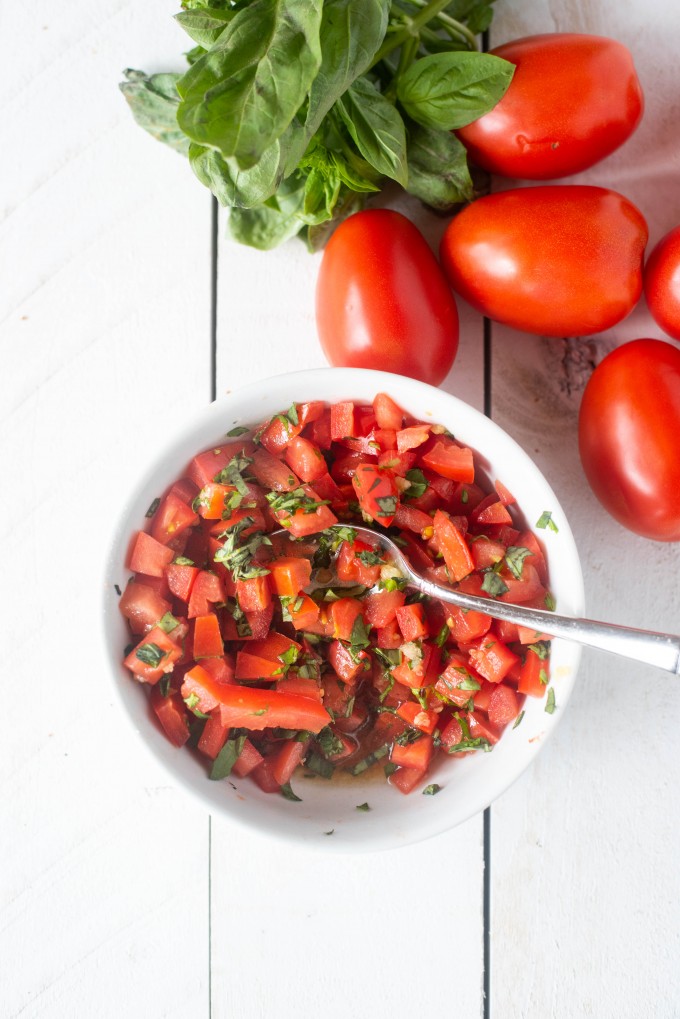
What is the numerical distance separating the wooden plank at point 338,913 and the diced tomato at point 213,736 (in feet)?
0.96

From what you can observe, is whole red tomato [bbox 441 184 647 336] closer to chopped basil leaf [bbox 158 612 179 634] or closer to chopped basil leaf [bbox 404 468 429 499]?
chopped basil leaf [bbox 404 468 429 499]

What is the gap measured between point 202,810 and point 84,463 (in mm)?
650

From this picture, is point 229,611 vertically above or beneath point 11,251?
beneath

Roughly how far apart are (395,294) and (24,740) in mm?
1012

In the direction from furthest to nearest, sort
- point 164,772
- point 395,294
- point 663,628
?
point 663,628
point 395,294
point 164,772

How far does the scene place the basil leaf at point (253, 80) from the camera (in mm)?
1118

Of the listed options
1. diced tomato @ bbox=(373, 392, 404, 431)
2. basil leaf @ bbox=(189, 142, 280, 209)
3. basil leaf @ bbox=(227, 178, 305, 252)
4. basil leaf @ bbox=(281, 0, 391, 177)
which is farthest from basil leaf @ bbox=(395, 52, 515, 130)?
diced tomato @ bbox=(373, 392, 404, 431)

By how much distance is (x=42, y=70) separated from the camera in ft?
5.29

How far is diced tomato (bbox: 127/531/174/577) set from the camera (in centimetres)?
129

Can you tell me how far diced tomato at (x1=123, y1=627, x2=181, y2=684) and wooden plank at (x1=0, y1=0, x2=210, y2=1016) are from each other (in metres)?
0.31

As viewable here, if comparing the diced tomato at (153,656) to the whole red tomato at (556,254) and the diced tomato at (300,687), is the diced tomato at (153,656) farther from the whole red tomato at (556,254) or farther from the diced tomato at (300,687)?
the whole red tomato at (556,254)

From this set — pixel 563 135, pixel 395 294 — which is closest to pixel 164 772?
pixel 395 294

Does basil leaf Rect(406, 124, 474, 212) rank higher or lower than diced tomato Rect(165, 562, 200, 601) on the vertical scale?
higher

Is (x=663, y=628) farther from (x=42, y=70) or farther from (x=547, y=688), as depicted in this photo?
(x=42, y=70)
